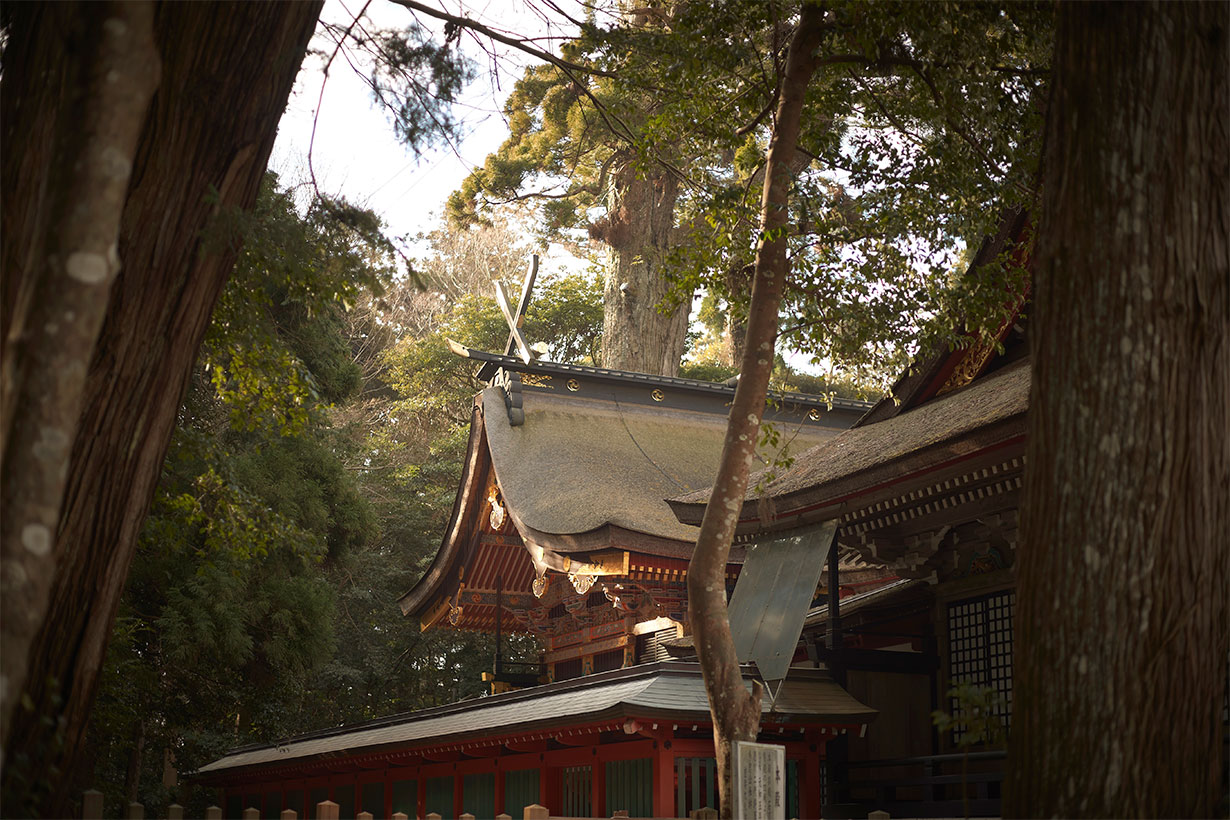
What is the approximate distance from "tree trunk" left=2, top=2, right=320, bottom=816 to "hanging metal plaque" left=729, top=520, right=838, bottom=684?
5842mm

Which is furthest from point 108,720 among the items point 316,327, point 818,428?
point 818,428

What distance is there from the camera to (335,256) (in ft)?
19.2

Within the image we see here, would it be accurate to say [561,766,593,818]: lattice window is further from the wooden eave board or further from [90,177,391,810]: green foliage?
the wooden eave board

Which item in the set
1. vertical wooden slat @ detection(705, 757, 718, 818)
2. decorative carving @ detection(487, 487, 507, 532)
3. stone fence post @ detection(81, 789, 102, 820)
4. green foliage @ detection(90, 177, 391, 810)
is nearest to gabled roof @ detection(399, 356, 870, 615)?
decorative carving @ detection(487, 487, 507, 532)

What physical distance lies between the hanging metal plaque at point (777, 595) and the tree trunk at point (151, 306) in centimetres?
584

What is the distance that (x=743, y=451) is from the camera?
267 inches

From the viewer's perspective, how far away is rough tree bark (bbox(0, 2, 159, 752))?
3.01m

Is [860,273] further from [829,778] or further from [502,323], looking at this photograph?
[502,323]

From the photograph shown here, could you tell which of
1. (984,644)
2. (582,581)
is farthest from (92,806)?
(984,644)

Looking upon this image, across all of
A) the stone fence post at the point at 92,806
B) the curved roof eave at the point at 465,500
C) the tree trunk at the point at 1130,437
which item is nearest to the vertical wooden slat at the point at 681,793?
the stone fence post at the point at 92,806

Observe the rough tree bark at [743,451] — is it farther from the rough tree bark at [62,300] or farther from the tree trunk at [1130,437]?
the rough tree bark at [62,300]

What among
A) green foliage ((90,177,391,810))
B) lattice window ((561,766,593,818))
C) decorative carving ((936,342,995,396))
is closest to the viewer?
green foliage ((90,177,391,810))

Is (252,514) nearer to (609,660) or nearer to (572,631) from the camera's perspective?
(609,660)

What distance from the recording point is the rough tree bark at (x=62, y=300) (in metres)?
3.01
